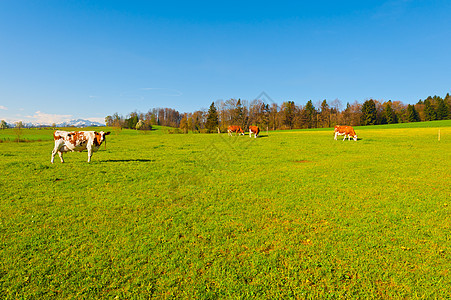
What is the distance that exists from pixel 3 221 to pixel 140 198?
3611 millimetres

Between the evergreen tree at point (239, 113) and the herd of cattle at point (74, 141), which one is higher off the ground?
the evergreen tree at point (239, 113)

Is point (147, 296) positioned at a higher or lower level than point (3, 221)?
lower

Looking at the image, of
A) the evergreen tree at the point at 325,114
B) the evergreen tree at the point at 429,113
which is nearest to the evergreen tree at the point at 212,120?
the evergreen tree at the point at 325,114

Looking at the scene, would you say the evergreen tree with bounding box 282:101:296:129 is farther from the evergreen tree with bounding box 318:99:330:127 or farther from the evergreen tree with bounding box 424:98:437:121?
the evergreen tree with bounding box 424:98:437:121

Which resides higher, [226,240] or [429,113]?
[429,113]

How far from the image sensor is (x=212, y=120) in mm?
79125

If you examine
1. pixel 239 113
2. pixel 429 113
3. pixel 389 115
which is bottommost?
pixel 239 113

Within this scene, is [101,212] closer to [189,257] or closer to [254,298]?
[189,257]

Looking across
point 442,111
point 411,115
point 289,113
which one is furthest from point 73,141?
point 442,111

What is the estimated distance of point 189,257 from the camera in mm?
4445

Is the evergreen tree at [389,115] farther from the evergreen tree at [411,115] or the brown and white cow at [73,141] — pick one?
the brown and white cow at [73,141]

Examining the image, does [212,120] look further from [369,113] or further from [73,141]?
[369,113]

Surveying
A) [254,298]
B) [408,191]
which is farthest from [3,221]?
[408,191]

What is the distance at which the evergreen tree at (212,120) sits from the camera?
256ft
